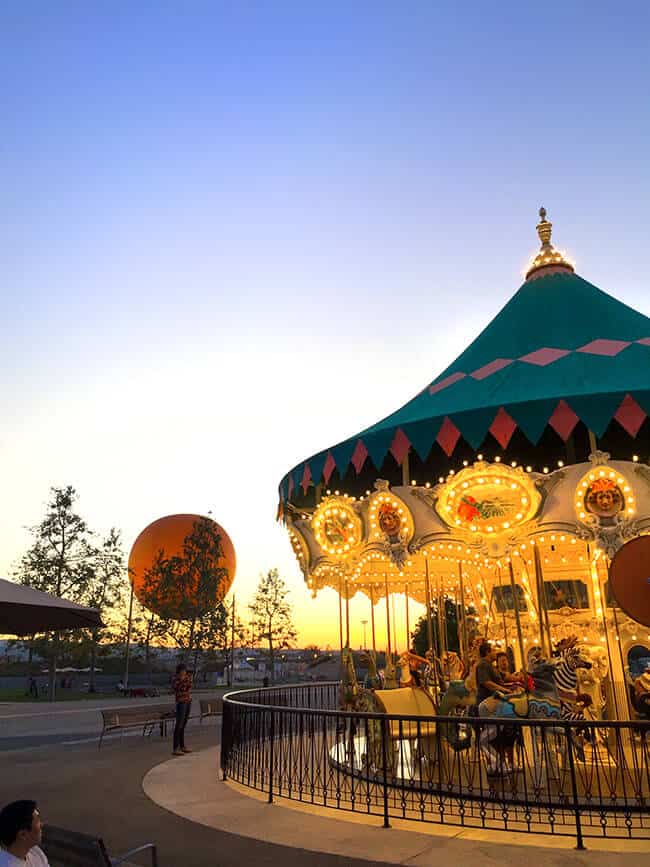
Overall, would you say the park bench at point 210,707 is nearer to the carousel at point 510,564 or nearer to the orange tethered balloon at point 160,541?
the carousel at point 510,564

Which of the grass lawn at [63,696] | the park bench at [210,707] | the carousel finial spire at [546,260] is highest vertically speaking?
the carousel finial spire at [546,260]

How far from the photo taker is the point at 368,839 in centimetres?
661

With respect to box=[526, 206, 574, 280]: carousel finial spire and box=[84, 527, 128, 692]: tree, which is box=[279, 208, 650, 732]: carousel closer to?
box=[526, 206, 574, 280]: carousel finial spire

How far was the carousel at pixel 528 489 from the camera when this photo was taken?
9797 millimetres

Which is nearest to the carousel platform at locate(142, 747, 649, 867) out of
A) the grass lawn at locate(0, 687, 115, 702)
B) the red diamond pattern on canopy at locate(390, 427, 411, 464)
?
the red diamond pattern on canopy at locate(390, 427, 411, 464)

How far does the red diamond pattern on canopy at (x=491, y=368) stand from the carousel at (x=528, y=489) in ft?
0.15

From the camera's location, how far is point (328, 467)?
1148 centimetres

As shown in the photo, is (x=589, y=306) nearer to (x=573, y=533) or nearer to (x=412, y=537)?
Answer: (x=573, y=533)

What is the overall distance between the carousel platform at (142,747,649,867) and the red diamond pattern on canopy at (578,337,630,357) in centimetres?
736

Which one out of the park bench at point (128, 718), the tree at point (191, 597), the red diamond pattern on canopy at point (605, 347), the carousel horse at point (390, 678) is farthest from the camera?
the tree at point (191, 597)

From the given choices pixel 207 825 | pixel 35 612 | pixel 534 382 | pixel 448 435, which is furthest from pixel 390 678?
pixel 35 612

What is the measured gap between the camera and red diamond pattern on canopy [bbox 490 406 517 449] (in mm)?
9641

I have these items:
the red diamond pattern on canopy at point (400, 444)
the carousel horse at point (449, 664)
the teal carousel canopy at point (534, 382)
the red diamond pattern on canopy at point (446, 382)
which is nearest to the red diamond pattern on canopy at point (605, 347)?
the teal carousel canopy at point (534, 382)

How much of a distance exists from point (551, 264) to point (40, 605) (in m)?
12.4
